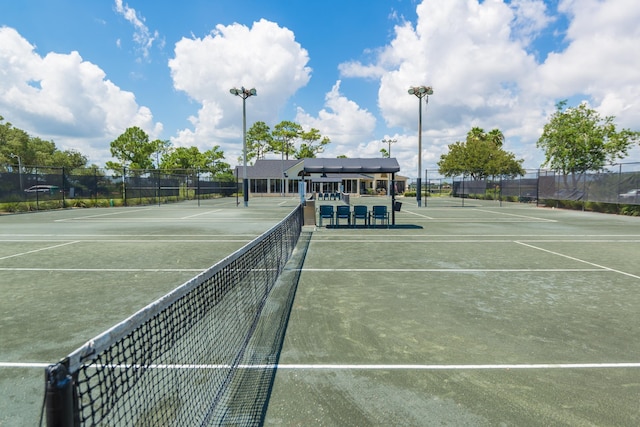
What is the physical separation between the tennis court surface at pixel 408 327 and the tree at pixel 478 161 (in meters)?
48.2

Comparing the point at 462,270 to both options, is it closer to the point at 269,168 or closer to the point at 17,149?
the point at 269,168

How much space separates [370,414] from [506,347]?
2.39m

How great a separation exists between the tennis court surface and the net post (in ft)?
6.25

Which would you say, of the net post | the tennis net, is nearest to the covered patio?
the tennis net

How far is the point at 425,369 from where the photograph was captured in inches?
168

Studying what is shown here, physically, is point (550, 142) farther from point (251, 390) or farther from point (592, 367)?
point (251, 390)

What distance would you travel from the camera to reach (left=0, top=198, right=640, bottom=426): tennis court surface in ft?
11.8

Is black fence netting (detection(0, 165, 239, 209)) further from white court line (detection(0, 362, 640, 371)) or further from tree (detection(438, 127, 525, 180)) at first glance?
tree (detection(438, 127, 525, 180))

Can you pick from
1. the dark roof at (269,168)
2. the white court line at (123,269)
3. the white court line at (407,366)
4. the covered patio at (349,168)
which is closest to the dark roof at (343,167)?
the covered patio at (349,168)

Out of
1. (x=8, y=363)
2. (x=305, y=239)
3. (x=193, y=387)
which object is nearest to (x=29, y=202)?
(x=305, y=239)

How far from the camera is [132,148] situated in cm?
6419

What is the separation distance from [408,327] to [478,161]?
5744cm

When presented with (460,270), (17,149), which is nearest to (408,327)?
(460,270)

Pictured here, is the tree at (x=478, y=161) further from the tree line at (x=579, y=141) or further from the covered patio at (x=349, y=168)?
the covered patio at (x=349, y=168)
